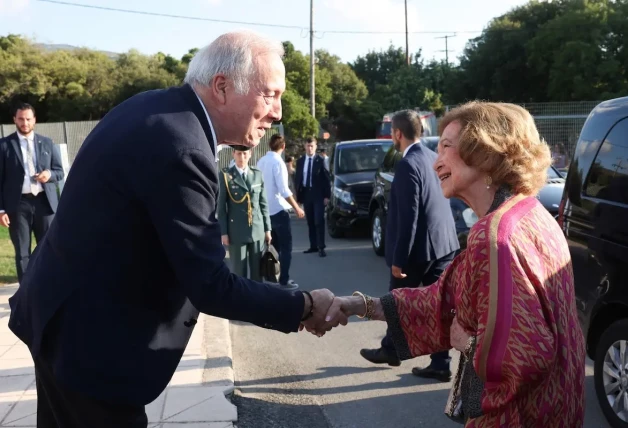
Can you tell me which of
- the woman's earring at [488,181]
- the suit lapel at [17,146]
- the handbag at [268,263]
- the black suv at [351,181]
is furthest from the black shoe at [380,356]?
the black suv at [351,181]

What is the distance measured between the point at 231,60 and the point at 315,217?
957 cm

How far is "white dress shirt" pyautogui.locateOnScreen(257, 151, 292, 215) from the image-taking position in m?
9.02

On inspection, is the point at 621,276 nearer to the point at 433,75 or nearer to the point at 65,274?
the point at 65,274

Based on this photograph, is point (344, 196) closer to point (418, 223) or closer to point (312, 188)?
point (312, 188)

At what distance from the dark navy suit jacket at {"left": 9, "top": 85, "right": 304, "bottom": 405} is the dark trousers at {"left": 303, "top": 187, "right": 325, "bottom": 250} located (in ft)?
31.2

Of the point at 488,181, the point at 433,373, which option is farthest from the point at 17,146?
the point at 488,181

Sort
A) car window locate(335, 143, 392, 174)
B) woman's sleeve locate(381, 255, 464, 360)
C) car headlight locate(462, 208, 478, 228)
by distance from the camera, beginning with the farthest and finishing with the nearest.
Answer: car window locate(335, 143, 392, 174) → car headlight locate(462, 208, 478, 228) → woman's sleeve locate(381, 255, 464, 360)

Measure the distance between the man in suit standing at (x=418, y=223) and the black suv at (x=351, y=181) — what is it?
788 cm

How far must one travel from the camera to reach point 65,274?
2293mm

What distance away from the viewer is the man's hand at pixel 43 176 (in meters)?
7.42

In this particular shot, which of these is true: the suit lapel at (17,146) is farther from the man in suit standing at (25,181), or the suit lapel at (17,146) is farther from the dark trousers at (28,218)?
the dark trousers at (28,218)

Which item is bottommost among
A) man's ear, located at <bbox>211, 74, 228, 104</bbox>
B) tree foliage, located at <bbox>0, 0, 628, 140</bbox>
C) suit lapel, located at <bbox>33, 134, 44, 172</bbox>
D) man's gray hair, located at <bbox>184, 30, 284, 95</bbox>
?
suit lapel, located at <bbox>33, 134, 44, 172</bbox>

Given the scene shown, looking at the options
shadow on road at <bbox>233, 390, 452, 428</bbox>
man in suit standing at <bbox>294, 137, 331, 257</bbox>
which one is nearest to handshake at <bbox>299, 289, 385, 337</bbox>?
shadow on road at <bbox>233, 390, 452, 428</bbox>

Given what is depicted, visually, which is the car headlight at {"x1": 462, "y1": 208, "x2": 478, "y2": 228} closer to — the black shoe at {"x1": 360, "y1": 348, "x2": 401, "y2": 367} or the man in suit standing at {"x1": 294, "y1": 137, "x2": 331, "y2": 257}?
the black shoe at {"x1": 360, "y1": 348, "x2": 401, "y2": 367}
